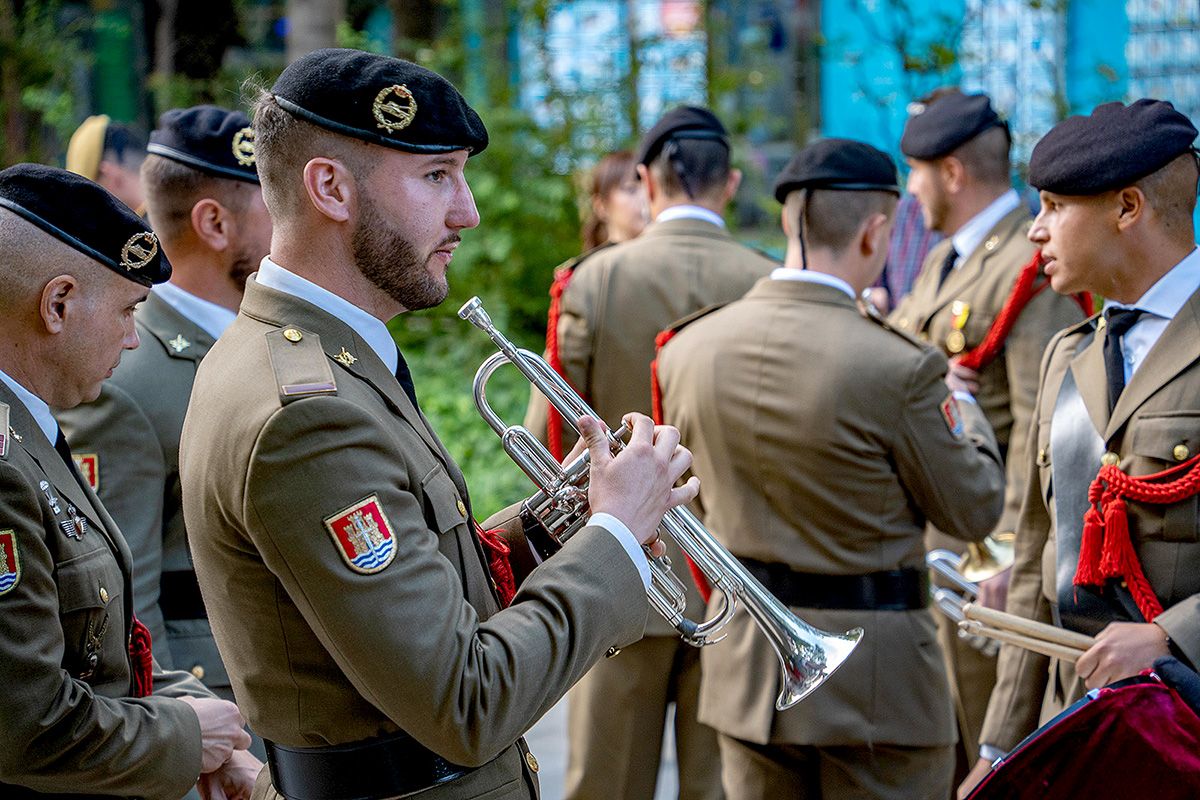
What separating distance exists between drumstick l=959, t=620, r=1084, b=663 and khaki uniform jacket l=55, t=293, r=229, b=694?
1.74 m

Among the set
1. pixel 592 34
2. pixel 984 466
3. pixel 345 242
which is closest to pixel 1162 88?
pixel 592 34

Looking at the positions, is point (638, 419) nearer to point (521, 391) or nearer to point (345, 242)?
point (345, 242)

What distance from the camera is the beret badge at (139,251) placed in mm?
2527

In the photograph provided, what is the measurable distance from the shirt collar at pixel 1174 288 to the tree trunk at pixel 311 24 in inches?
289

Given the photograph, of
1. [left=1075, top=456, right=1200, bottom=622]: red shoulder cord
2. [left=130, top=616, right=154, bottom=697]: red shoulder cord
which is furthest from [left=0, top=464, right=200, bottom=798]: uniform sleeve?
[left=1075, top=456, right=1200, bottom=622]: red shoulder cord

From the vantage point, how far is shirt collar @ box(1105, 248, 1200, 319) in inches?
119

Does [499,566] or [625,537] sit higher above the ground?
[625,537]

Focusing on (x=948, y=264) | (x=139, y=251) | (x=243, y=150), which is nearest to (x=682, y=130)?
(x=948, y=264)

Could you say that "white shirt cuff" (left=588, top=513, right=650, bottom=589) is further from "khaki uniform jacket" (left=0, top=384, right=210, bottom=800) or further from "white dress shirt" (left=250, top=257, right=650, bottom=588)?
"khaki uniform jacket" (left=0, top=384, right=210, bottom=800)

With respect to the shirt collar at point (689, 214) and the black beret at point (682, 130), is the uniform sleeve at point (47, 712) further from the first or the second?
the black beret at point (682, 130)

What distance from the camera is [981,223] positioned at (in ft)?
16.2

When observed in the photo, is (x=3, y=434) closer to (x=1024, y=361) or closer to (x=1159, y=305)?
(x=1159, y=305)

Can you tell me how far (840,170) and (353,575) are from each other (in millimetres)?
2233

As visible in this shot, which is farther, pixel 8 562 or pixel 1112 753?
pixel 1112 753
